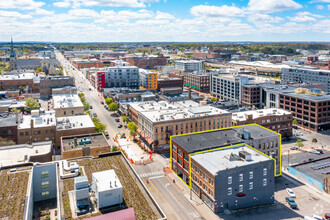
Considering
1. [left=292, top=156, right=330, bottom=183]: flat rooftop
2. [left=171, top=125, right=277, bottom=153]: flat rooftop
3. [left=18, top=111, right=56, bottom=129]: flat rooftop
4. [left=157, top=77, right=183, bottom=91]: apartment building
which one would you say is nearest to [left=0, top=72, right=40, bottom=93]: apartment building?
[left=157, top=77, right=183, bottom=91]: apartment building

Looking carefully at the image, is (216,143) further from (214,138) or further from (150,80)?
(150,80)

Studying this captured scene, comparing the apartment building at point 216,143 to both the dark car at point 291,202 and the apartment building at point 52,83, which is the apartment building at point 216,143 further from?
the apartment building at point 52,83

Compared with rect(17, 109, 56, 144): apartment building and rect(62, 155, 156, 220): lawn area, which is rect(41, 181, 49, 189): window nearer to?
rect(62, 155, 156, 220): lawn area

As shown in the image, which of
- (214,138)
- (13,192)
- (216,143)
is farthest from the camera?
(214,138)

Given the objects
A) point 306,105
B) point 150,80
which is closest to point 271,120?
point 306,105

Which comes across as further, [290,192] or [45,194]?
[290,192]

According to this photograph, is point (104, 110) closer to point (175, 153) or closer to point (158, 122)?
point (158, 122)
